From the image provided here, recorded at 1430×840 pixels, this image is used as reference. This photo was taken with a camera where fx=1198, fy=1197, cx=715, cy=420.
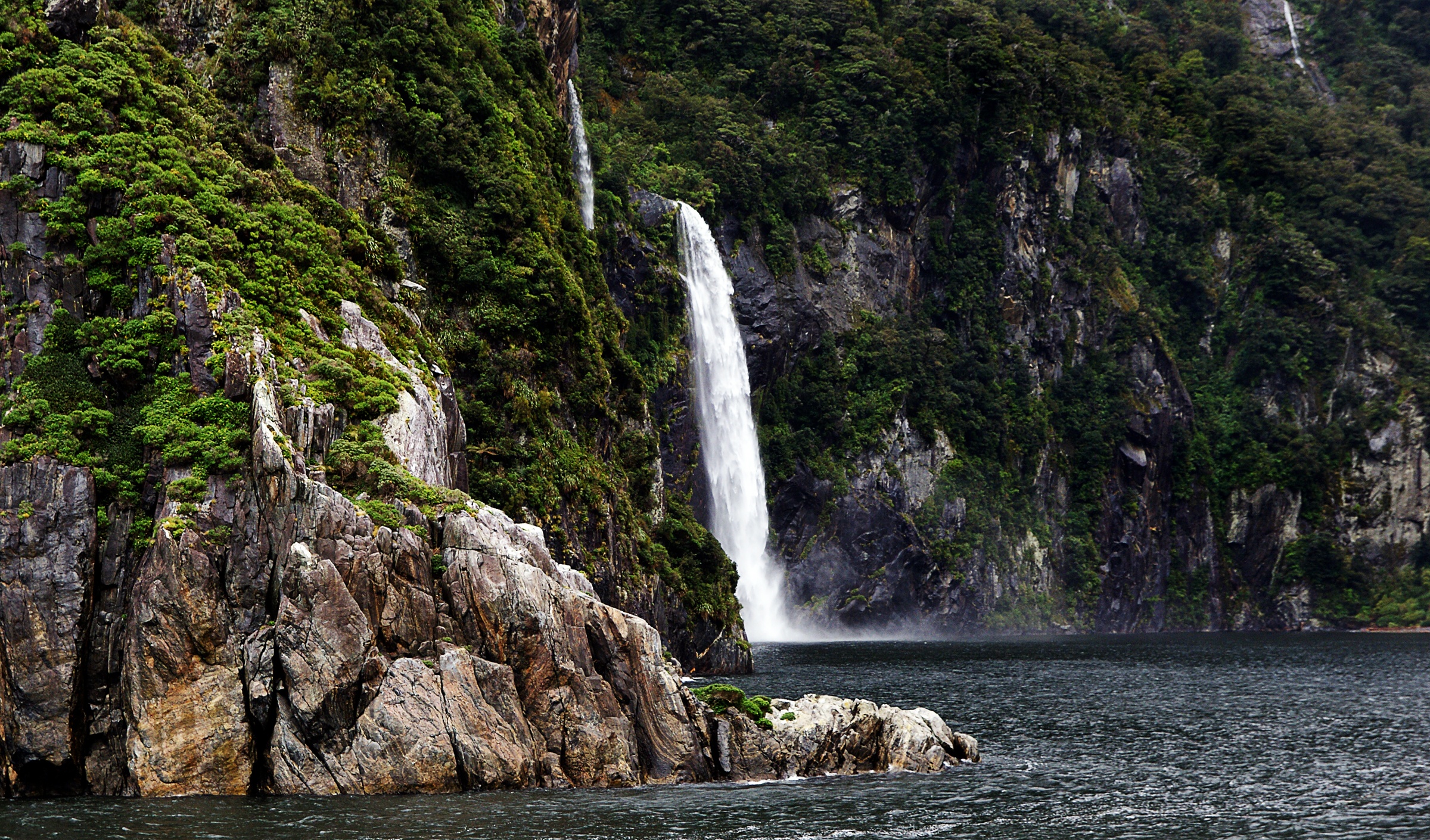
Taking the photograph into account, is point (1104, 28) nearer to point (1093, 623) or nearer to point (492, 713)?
point (1093, 623)

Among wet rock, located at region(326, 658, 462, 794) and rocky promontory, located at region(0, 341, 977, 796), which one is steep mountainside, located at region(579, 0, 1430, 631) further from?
wet rock, located at region(326, 658, 462, 794)

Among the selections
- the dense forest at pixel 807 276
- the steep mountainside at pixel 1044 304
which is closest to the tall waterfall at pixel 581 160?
the dense forest at pixel 807 276

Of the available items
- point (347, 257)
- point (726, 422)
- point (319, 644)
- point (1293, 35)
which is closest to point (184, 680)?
point (319, 644)

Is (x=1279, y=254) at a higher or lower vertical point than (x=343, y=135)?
higher

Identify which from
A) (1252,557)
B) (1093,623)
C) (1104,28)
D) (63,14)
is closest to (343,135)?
(63,14)

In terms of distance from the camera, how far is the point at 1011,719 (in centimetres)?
4269

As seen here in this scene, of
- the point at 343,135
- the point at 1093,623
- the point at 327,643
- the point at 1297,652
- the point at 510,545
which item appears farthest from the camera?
the point at 1093,623

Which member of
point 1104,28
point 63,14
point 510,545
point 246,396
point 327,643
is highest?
point 1104,28

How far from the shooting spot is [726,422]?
77.9 m

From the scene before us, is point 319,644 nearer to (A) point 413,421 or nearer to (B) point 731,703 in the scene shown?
(A) point 413,421

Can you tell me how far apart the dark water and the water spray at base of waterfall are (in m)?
20.4

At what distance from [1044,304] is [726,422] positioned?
43.9 m

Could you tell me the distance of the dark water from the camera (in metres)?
23.7

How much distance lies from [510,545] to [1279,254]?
108 meters
